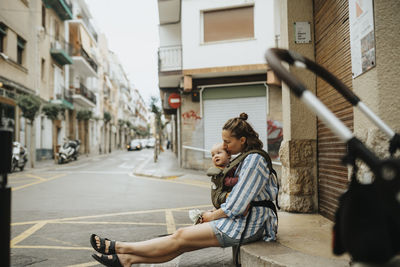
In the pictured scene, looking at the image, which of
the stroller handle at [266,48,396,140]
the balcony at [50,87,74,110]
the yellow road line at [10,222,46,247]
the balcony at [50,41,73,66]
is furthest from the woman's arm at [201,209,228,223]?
the balcony at [50,41,73,66]

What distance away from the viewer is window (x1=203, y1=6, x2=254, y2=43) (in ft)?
45.3

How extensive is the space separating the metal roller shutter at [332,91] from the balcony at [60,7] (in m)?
24.9

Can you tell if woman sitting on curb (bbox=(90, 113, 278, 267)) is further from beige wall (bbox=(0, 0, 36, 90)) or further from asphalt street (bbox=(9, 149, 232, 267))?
beige wall (bbox=(0, 0, 36, 90))

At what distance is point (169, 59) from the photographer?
15.3 meters

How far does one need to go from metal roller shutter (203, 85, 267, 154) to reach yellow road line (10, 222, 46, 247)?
9.80 metres

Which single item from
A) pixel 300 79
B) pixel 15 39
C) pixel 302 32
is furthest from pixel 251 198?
pixel 15 39

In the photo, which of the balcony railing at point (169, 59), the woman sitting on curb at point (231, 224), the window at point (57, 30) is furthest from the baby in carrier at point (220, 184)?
the window at point (57, 30)

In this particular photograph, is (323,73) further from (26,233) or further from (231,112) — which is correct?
(231,112)

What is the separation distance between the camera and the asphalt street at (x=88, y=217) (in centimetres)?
359

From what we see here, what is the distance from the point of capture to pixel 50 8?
2508 centimetres

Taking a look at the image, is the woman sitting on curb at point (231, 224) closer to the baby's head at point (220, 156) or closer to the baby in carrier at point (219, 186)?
the baby in carrier at point (219, 186)

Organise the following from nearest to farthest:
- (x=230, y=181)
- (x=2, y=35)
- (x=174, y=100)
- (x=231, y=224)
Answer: (x=231, y=224) < (x=230, y=181) < (x=174, y=100) < (x=2, y=35)

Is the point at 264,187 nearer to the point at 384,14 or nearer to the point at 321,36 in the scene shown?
the point at 384,14

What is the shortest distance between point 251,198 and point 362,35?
5.03 ft
